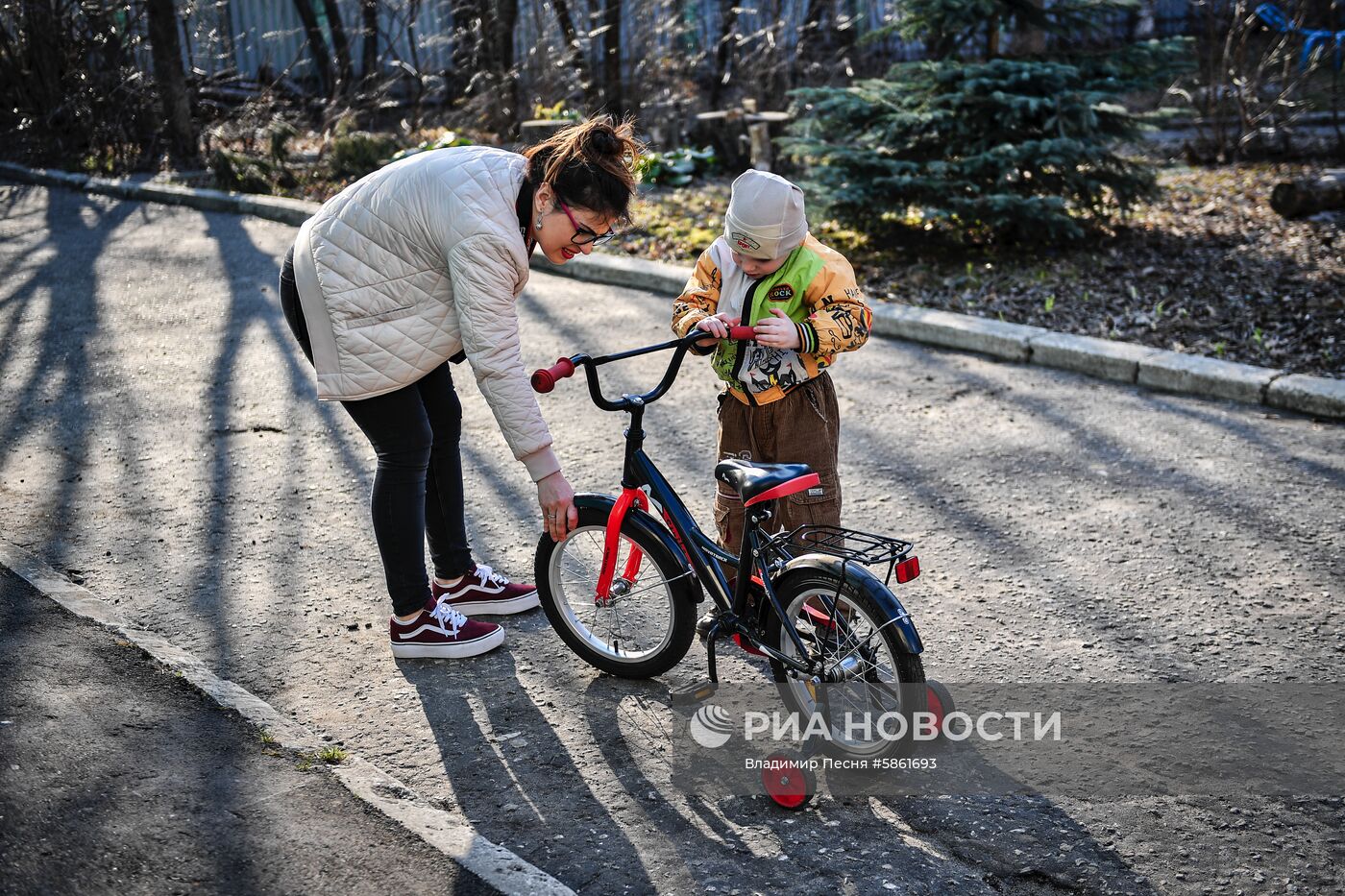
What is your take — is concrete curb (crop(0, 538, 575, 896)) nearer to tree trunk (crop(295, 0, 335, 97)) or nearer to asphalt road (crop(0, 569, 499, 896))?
asphalt road (crop(0, 569, 499, 896))

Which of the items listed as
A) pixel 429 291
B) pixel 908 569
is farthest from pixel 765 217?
pixel 908 569

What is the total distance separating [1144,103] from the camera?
1578cm

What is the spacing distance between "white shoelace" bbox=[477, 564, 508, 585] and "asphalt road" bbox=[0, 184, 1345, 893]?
0.17 metres

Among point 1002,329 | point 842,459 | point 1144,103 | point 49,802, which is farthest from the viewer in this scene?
point 1144,103

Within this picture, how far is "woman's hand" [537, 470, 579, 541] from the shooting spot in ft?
11.3

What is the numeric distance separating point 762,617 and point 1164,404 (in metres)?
3.71

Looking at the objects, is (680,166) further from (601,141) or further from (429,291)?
(601,141)

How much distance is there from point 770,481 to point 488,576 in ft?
4.78

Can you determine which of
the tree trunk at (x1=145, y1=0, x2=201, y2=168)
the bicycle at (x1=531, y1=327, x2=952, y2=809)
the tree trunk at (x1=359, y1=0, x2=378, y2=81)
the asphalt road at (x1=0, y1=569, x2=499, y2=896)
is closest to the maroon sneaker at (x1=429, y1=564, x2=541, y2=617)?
the bicycle at (x1=531, y1=327, x2=952, y2=809)

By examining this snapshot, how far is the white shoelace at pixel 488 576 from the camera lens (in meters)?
4.25

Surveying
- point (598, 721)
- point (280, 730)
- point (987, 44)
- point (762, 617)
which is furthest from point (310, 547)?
point (987, 44)

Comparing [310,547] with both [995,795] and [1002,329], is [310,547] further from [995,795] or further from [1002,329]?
[1002,329]

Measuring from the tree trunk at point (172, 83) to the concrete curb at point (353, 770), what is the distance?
10492 millimetres

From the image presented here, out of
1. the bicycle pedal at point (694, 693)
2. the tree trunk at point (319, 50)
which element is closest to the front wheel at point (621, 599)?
the bicycle pedal at point (694, 693)
